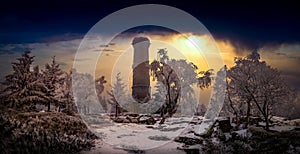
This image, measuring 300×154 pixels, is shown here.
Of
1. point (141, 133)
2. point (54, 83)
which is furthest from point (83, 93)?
point (141, 133)

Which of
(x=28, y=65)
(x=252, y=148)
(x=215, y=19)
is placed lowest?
(x=252, y=148)

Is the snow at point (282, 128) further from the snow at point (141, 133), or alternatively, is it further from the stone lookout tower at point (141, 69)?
the stone lookout tower at point (141, 69)

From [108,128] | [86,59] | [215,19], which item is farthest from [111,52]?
[215,19]

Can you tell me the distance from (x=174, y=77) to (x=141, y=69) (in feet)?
2.59

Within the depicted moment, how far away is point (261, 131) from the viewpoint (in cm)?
707

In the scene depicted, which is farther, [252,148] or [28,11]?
[28,11]

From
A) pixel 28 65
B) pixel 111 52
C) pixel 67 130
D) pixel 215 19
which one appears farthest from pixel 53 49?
pixel 215 19

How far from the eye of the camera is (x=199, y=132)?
7297 millimetres

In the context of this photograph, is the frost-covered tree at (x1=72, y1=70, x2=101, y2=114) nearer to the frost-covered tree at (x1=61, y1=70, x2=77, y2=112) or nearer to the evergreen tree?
the frost-covered tree at (x1=61, y1=70, x2=77, y2=112)

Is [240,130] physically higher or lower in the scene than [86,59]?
lower

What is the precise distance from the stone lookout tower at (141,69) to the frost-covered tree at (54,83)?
1681 millimetres

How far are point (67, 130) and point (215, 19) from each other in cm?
417

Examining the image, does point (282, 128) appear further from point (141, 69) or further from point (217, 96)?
point (141, 69)

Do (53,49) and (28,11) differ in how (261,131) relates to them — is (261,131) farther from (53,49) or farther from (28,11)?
(28,11)
